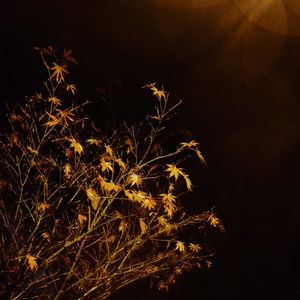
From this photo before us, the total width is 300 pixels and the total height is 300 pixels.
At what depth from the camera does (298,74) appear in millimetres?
9281

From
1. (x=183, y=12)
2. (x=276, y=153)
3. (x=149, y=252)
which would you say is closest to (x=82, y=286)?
(x=149, y=252)

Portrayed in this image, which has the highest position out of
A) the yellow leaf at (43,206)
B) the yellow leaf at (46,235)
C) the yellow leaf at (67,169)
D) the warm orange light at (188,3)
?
the warm orange light at (188,3)

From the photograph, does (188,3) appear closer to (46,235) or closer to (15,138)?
(15,138)

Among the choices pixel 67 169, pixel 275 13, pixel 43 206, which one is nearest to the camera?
pixel 43 206

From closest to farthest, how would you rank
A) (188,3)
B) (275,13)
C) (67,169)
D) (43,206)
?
(43,206) → (67,169) → (188,3) → (275,13)

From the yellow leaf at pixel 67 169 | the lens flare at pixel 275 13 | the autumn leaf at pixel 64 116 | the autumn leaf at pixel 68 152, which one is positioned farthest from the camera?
the lens flare at pixel 275 13

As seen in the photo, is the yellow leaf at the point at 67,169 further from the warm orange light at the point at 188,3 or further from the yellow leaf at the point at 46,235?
the warm orange light at the point at 188,3

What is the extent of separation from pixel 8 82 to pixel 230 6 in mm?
4800

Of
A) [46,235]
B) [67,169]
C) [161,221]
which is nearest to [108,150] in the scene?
[67,169]

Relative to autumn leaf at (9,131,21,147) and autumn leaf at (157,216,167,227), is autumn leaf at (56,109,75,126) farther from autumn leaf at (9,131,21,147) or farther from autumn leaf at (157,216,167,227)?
autumn leaf at (157,216,167,227)

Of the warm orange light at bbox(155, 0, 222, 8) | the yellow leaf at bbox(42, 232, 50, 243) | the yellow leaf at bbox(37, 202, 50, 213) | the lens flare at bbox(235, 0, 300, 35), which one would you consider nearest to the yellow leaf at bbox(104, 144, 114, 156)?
the yellow leaf at bbox(37, 202, 50, 213)

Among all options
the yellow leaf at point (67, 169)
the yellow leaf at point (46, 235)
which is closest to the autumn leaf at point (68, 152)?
the yellow leaf at point (67, 169)

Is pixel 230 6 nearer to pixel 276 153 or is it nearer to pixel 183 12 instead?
pixel 183 12

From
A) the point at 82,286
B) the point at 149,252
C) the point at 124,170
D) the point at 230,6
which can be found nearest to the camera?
the point at 124,170
